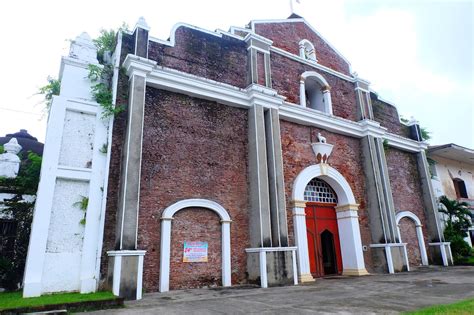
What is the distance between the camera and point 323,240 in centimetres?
1167

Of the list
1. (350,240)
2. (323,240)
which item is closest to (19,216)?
(323,240)

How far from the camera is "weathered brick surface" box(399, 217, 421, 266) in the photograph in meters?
13.6

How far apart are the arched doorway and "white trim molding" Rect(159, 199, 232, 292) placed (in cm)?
348

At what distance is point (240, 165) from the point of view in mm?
9891

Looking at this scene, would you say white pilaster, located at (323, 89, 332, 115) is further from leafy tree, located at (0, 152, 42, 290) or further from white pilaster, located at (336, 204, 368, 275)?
leafy tree, located at (0, 152, 42, 290)

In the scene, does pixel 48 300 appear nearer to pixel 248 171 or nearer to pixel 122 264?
pixel 122 264

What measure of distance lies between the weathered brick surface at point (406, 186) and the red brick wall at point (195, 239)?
28.6 ft

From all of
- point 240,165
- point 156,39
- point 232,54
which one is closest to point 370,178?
point 240,165

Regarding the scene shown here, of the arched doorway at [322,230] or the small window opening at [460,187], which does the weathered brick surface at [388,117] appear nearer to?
the arched doorway at [322,230]

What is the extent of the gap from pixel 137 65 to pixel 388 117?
1177 centimetres

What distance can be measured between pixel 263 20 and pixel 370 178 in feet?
24.0

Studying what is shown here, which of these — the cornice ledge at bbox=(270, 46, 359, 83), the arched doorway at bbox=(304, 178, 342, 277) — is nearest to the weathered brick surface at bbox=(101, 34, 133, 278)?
the cornice ledge at bbox=(270, 46, 359, 83)

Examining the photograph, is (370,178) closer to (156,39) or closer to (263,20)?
(263,20)

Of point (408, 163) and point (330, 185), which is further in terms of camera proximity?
point (408, 163)
